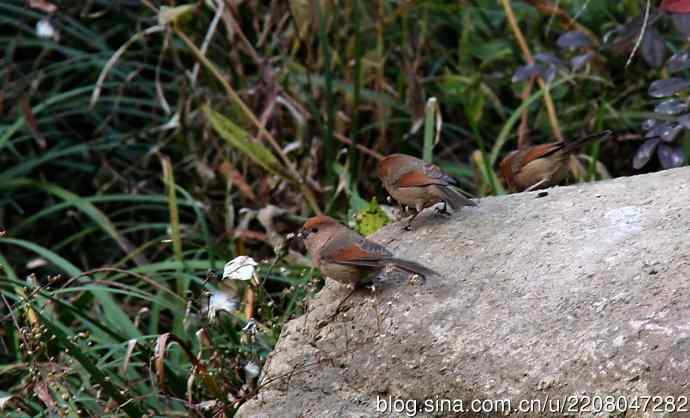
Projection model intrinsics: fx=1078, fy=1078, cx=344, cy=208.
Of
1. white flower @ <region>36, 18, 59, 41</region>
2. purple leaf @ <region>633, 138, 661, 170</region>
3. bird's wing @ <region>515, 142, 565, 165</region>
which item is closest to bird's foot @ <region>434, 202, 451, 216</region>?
bird's wing @ <region>515, 142, 565, 165</region>

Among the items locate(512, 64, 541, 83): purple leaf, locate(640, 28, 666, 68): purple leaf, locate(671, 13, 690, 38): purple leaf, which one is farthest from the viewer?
locate(512, 64, 541, 83): purple leaf

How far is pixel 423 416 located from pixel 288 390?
45cm

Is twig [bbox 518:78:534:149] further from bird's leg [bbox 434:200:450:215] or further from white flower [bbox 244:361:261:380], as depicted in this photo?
white flower [bbox 244:361:261:380]

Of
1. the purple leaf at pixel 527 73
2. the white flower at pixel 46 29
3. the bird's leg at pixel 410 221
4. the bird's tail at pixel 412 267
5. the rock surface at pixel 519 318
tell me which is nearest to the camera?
the rock surface at pixel 519 318

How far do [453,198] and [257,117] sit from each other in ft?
7.50

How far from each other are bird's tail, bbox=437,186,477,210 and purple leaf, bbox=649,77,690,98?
94 cm

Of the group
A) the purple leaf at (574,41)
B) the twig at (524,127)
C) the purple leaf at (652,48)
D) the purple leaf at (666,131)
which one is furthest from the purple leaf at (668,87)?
the twig at (524,127)

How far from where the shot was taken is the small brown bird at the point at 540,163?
4.04m

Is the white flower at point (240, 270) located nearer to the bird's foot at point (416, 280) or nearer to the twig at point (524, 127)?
the bird's foot at point (416, 280)

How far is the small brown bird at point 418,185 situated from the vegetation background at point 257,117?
1.81 ft

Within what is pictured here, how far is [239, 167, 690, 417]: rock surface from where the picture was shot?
2.69 m

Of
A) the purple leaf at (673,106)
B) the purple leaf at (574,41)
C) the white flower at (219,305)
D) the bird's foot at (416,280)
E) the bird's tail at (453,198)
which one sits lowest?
the white flower at (219,305)

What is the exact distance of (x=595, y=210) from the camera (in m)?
3.35

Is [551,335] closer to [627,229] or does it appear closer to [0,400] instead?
[627,229]
